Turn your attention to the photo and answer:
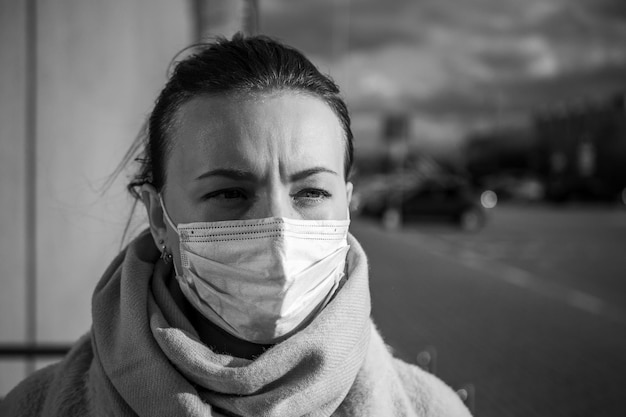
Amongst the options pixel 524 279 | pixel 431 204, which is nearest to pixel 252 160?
pixel 524 279

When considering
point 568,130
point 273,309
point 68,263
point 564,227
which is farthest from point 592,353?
point 568,130

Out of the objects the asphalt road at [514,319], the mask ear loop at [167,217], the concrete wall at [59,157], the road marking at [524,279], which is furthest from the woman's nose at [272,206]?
the road marking at [524,279]

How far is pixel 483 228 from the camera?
2147cm

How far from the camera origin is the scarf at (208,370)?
1.35 m

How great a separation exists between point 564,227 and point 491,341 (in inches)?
692

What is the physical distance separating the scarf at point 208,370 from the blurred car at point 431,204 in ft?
66.6

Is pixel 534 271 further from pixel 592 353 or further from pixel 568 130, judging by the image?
pixel 568 130

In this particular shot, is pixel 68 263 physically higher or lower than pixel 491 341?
higher

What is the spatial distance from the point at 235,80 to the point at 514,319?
6840 millimetres

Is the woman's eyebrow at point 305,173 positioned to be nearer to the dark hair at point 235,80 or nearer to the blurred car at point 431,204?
the dark hair at point 235,80

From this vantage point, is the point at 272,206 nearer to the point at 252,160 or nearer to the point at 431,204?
the point at 252,160

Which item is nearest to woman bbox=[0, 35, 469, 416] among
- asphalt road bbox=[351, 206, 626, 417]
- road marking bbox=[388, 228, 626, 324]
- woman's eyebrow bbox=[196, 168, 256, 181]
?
woman's eyebrow bbox=[196, 168, 256, 181]

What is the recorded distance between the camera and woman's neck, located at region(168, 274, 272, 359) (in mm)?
1497

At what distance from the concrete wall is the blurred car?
59.8 feet
